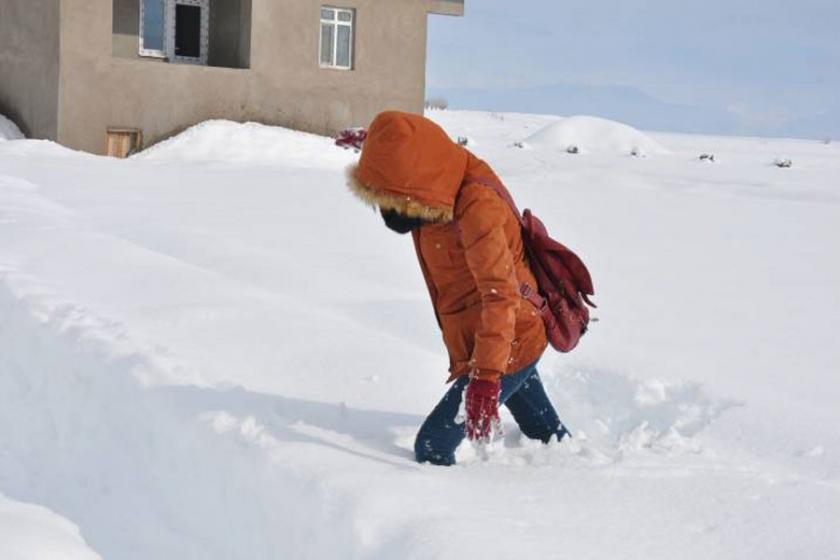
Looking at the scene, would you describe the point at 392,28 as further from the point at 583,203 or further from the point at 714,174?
the point at 583,203

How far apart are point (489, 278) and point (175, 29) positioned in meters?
20.0

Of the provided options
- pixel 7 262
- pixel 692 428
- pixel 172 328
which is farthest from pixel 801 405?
pixel 7 262

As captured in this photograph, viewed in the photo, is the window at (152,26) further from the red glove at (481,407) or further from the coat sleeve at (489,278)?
the red glove at (481,407)

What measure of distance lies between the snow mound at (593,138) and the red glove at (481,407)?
80.7 feet

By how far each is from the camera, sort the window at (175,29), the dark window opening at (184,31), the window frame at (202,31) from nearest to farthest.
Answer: the dark window opening at (184,31)
the window at (175,29)
the window frame at (202,31)

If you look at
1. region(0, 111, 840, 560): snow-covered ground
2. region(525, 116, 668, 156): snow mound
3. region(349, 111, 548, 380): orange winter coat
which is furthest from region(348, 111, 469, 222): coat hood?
region(525, 116, 668, 156): snow mound

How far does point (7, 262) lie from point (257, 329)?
280cm

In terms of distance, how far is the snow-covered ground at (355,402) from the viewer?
367 centimetres

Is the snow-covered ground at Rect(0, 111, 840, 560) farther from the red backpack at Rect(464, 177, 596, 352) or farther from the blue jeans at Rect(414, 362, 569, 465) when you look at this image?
the red backpack at Rect(464, 177, 596, 352)

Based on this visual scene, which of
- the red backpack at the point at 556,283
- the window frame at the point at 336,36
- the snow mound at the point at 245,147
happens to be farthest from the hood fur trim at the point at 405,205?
→ the window frame at the point at 336,36

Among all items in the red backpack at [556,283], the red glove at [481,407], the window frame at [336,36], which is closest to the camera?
the red glove at [481,407]

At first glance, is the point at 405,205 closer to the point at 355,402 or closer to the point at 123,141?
the point at 355,402

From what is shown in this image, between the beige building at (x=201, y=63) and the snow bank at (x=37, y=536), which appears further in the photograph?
the beige building at (x=201, y=63)

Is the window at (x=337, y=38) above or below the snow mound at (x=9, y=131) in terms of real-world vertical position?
above
